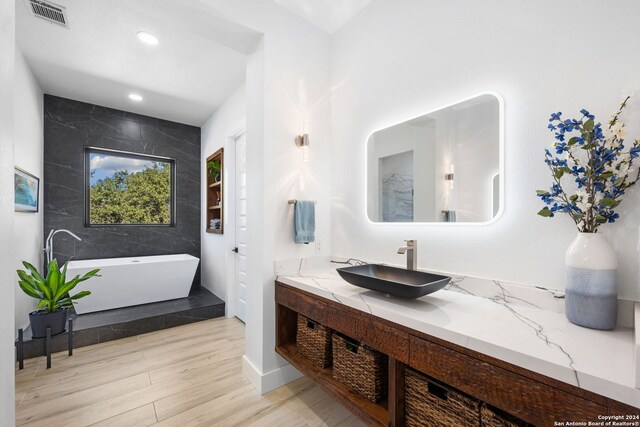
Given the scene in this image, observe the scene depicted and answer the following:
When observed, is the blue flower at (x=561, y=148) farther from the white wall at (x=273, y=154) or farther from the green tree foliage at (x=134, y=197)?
the green tree foliage at (x=134, y=197)

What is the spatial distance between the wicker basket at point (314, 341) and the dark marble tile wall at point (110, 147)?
325cm

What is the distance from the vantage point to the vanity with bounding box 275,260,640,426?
2.50 ft

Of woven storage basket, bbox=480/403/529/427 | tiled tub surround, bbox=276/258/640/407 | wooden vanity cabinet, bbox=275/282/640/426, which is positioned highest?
tiled tub surround, bbox=276/258/640/407

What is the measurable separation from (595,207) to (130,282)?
13.9 ft

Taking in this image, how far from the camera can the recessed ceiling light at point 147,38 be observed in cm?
242

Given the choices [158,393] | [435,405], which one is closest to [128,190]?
[158,393]

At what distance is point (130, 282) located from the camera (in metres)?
3.42

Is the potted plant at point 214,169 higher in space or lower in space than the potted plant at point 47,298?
higher

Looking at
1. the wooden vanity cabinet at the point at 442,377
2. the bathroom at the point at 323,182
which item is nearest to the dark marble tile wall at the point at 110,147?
the bathroom at the point at 323,182

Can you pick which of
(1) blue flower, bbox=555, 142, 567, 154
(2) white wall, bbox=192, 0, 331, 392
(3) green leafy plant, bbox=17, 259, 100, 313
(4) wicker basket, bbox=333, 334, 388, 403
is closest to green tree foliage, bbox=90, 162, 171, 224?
(3) green leafy plant, bbox=17, 259, 100, 313

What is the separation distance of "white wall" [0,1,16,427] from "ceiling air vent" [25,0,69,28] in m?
1.44

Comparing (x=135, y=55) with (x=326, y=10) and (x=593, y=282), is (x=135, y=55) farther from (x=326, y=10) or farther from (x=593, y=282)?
(x=593, y=282)

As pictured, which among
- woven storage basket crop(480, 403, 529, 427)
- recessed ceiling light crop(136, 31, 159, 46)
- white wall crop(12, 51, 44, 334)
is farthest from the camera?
white wall crop(12, 51, 44, 334)

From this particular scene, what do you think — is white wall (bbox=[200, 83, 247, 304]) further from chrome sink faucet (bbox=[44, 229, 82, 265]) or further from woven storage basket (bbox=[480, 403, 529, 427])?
woven storage basket (bbox=[480, 403, 529, 427])
